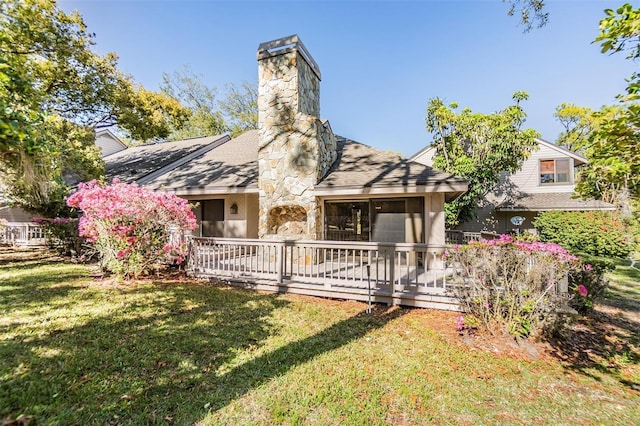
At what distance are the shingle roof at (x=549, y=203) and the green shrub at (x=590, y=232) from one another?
0.57m

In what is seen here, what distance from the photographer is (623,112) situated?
357 centimetres

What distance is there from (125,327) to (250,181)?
6002 millimetres

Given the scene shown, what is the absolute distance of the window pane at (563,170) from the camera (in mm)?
15812

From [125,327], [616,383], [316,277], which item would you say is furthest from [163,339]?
[616,383]

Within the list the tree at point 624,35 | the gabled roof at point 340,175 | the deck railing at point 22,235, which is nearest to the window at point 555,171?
the gabled roof at point 340,175

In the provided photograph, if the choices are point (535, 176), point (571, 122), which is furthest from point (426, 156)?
point (571, 122)

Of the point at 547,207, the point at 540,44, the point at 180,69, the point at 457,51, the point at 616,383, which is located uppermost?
the point at 180,69

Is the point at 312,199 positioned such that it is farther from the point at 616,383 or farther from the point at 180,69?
the point at 180,69

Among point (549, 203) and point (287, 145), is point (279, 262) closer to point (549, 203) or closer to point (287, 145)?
point (287, 145)

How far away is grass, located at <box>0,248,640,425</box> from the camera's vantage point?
2.77 meters

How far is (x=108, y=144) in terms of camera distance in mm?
19922

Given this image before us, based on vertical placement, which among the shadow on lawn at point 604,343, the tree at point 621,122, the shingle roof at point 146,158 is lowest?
the shadow on lawn at point 604,343

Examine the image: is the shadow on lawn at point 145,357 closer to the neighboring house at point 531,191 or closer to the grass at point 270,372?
the grass at point 270,372

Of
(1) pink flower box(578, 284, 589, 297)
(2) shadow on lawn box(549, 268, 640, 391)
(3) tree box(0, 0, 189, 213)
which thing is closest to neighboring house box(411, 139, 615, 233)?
(2) shadow on lawn box(549, 268, 640, 391)
